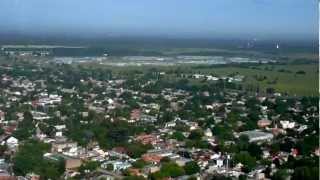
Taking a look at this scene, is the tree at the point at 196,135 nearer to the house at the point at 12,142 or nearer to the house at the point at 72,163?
the house at the point at 72,163

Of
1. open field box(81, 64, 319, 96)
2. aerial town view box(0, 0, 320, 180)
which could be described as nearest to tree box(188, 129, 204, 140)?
aerial town view box(0, 0, 320, 180)

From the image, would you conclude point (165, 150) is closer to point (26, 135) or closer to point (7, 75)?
point (26, 135)

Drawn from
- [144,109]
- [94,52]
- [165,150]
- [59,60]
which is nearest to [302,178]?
[165,150]

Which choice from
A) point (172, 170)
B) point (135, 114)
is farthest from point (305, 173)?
point (135, 114)

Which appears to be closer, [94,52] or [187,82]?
[187,82]

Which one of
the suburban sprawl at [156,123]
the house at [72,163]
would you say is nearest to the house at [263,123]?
the suburban sprawl at [156,123]

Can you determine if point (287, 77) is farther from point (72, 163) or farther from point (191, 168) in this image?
point (72, 163)

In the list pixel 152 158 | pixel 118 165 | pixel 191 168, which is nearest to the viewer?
pixel 191 168

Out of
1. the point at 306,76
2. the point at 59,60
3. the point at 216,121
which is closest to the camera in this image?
the point at 216,121
